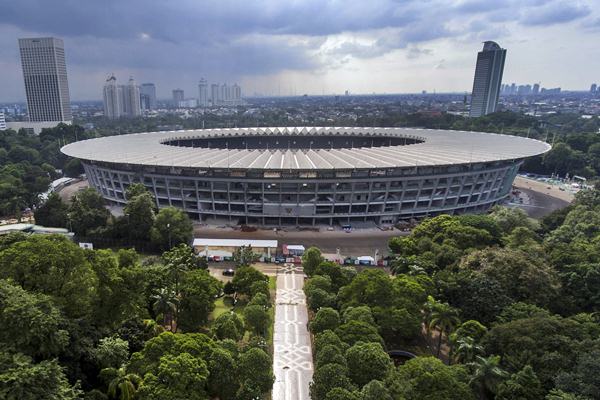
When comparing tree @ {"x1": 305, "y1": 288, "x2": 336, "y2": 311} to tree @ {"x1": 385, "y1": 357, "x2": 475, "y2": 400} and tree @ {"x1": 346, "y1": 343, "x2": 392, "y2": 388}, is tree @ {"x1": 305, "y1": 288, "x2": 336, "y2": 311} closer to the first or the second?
tree @ {"x1": 346, "y1": 343, "x2": 392, "y2": 388}

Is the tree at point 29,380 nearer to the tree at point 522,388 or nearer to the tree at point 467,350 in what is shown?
the tree at point 467,350

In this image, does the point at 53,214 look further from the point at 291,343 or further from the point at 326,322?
the point at 326,322

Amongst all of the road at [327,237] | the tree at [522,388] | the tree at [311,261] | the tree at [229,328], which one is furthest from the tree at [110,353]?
the road at [327,237]

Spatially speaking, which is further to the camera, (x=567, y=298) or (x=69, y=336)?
(x=567, y=298)

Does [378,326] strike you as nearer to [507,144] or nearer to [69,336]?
[69,336]

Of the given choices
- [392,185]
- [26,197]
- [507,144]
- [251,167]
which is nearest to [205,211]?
[251,167]

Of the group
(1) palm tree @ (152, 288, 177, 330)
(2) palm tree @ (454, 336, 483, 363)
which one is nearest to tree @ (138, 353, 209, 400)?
(1) palm tree @ (152, 288, 177, 330)
